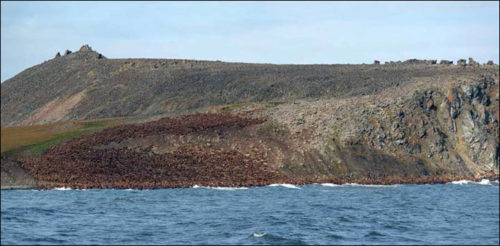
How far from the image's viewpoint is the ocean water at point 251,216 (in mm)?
48594

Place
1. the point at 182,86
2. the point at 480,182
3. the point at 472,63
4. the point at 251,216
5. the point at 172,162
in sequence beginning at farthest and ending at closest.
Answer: the point at 182,86
the point at 472,63
the point at 172,162
the point at 480,182
the point at 251,216

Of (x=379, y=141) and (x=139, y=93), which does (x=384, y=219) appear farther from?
(x=139, y=93)

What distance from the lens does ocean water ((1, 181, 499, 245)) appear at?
4859 centimetres

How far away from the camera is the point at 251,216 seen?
60500mm

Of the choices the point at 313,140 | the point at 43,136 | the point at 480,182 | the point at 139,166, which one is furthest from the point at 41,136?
the point at 480,182

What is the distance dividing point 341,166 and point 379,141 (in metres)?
9.12

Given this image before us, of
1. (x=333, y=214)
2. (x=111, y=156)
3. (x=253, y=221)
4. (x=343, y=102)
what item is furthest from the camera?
(x=343, y=102)

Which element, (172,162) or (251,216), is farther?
(172,162)

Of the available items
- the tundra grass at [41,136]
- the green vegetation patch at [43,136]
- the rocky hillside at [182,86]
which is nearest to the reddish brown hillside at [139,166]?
the green vegetation patch at [43,136]

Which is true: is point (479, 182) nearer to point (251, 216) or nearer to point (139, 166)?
point (139, 166)

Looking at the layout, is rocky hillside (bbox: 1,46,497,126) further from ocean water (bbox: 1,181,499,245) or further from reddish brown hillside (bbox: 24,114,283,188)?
ocean water (bbox: 1,181,499,245)

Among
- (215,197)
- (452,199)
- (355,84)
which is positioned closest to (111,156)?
(215,197)

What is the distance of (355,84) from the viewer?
485 ft

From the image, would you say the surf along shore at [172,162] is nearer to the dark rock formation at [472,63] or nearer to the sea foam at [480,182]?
the sea foam at [480,182]
